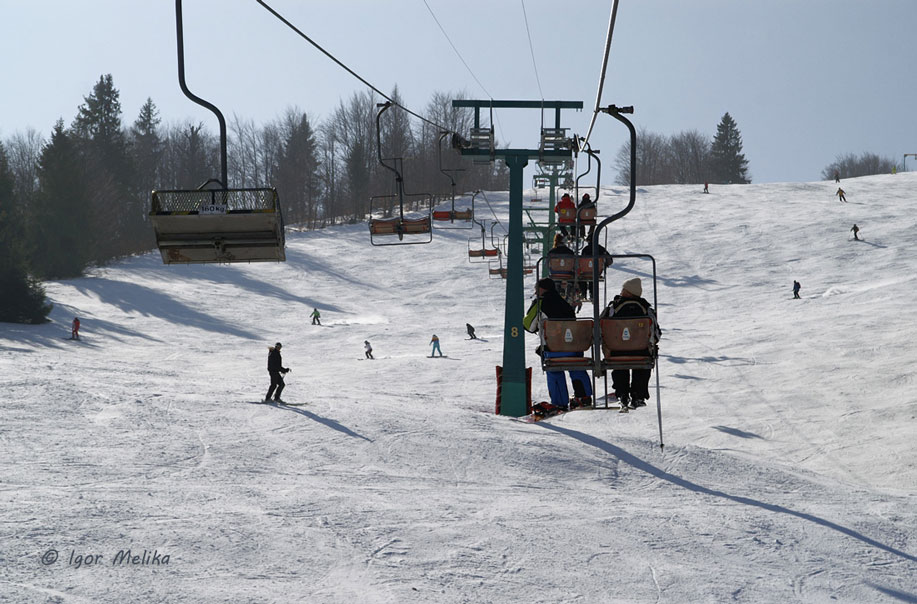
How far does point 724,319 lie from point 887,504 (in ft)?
80.1

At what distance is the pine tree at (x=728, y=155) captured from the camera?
94.5 meters

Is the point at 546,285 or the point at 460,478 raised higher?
the point at 546,285

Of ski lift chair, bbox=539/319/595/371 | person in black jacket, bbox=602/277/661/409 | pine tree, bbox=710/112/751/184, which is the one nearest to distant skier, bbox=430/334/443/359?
person in black jacket, bbox=602/277/661/409

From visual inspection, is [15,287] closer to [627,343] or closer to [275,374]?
[275,374]

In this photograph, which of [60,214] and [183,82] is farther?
[60,214]

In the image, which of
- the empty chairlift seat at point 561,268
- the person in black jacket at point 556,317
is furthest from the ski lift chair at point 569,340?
the empty chairlift seat at point 561,268

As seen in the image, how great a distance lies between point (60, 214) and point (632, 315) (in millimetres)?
45710

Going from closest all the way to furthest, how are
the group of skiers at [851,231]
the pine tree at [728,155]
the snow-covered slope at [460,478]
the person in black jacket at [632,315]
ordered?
the snow-covered slope at [460,478] < the person in black jacket at [632,315] < the group of skiers at [851,231] < the pine tree at [728,155]

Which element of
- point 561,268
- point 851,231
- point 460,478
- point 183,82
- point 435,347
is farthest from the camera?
point 851,231

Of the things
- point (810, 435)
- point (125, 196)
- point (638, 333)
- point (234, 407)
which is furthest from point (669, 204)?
point (638, 333)

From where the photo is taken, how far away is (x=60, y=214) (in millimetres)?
46344

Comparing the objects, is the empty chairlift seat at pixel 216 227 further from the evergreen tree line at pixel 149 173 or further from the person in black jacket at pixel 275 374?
the evergreen tree line at pixel 149 173

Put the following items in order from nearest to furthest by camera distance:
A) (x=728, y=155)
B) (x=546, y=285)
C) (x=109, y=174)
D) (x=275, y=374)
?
(x=546, y=285), (x=275, y=374), (x=109, y=174), (x=728, y=155)

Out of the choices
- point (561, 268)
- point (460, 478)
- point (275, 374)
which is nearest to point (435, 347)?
point (275, 374)
